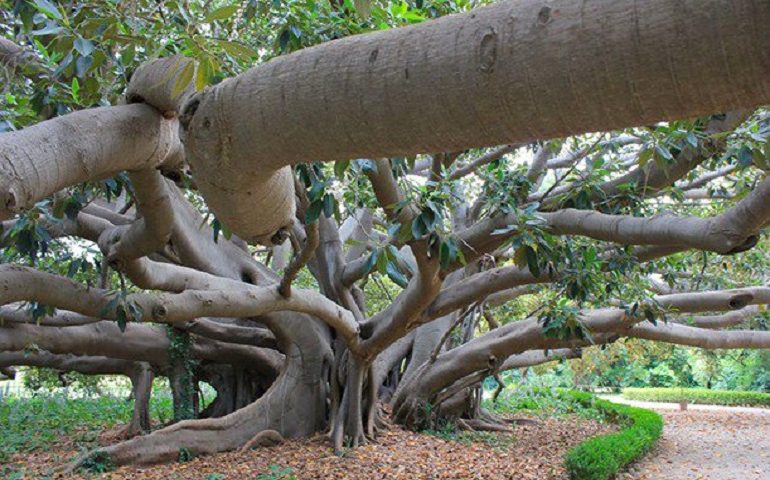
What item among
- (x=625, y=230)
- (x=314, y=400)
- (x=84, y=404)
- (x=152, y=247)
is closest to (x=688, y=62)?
(x=625, y=230)

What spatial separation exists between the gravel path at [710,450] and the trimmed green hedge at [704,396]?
401 centimetres

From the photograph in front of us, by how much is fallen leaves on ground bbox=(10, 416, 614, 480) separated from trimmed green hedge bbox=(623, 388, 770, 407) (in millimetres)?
14195

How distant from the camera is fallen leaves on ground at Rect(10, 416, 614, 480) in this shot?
7172 millimetres

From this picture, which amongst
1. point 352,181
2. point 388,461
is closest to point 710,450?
point 388,461

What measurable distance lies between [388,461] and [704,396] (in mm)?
18158

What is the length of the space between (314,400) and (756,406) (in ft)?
57.2

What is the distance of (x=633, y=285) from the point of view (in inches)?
275

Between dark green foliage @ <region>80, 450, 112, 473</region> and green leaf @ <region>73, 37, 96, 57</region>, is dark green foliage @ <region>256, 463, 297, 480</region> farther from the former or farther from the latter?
green leaf @ <region>73, 37, 96, 57</region>

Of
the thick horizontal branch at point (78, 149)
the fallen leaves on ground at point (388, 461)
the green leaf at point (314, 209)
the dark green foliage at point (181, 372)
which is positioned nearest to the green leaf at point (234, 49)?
the thick horizontal branch at point (78, 149)

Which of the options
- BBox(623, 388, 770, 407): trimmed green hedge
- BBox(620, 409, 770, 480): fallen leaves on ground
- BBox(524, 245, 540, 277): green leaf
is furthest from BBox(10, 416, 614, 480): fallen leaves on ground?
BBox(623, 388, 770, 407): trimmed green hedge

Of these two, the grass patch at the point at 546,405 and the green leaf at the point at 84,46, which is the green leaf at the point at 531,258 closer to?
the green leaf at the point at 84,46

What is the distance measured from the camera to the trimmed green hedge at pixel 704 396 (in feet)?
70.4

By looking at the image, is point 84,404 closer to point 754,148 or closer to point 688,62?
point 754,148

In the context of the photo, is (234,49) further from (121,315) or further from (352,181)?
(121,315)
